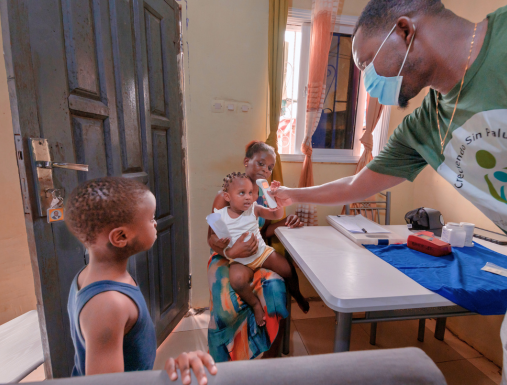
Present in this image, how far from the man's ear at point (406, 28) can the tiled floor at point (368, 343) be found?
2021 millimetres

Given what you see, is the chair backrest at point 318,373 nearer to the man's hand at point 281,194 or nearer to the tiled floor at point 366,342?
the man's hand at point 281,194

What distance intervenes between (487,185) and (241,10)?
2068 millimetres

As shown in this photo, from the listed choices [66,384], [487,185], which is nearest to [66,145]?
[66,384]

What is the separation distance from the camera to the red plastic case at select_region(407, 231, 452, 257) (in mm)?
1302

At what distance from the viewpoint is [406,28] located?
2.95 feet

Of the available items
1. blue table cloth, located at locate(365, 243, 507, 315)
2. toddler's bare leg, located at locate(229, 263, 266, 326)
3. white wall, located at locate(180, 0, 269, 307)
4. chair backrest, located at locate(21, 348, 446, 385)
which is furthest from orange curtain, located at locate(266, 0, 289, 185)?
chair backrest, located at locate(21, 348, 446, 385)

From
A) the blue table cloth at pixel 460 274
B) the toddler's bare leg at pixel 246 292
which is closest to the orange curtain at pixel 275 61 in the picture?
the toddler's bare leg at pixel 246 292

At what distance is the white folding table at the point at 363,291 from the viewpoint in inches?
34.9

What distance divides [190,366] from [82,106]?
1080 mm

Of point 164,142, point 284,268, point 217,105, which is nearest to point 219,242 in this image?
point 284,268

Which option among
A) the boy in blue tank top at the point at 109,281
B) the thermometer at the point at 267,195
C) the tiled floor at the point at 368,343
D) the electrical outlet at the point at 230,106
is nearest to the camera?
the boy in blue tank top at the point at 109,281

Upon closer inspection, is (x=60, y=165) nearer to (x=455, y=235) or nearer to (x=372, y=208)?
(x=455, y=235)

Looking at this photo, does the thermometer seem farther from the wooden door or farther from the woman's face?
the wooden door

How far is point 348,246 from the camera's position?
1.42 metres
